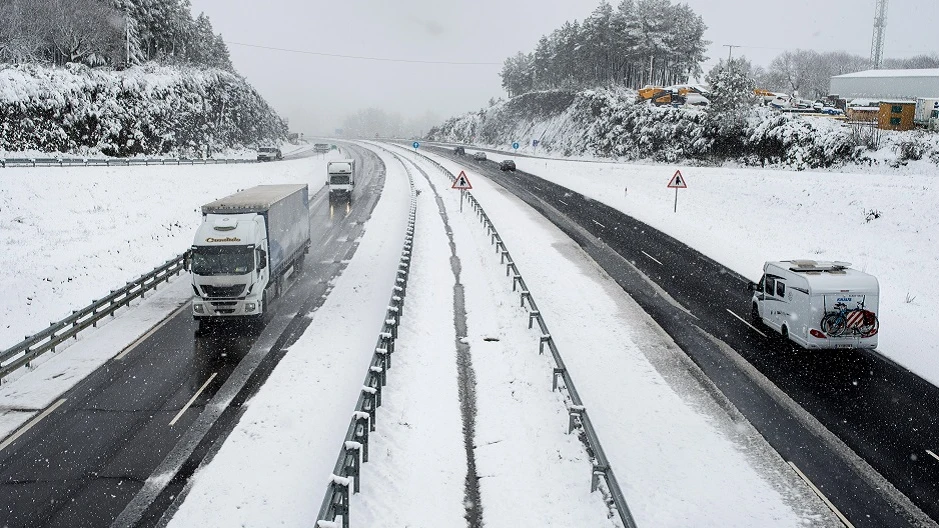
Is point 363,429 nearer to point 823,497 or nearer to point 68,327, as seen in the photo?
point 823,497

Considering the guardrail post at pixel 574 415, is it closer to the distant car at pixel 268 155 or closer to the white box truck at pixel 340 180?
the white box truck at pixel 340 180

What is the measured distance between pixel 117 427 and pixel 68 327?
8596 mm

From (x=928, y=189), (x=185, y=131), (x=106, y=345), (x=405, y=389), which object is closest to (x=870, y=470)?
(x=405, y=389)

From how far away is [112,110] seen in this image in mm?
57781

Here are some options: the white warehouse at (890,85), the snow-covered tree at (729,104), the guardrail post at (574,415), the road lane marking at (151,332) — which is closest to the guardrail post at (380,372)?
the guardrail post at (574,415)

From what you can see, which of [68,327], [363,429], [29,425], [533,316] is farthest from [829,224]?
Answer: [29,425]

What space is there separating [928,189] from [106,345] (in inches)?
1467

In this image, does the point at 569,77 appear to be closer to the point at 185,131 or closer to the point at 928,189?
the point at 185,131

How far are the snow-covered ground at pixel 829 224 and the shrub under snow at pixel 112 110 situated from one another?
44.9 m

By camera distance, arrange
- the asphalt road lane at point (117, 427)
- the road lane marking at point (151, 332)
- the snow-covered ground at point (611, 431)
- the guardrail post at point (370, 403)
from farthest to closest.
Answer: the road lane marking at point (151, 332) → the guardrail post at point (370, 403) → the asphalt road lane at point (117, 427) → the snow-covered ground at point (611, 431)

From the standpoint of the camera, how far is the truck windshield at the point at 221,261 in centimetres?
1794

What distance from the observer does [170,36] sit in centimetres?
9150

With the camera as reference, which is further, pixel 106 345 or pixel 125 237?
pixel 125 237

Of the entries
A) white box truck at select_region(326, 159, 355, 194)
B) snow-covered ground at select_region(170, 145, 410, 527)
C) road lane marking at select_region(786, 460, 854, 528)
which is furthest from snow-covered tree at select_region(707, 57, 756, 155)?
road lane marking at select_region(786, 460, 854, 528)
